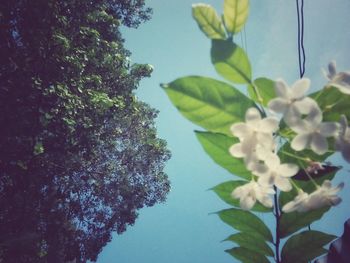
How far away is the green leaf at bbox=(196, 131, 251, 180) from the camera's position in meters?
0.67

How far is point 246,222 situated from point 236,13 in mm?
519

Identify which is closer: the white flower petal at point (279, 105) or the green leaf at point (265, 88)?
the white flower petal at point (279, 105)

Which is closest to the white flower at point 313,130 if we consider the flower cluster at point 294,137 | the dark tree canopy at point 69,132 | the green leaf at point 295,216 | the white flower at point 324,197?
the flower cluster at point 294,137

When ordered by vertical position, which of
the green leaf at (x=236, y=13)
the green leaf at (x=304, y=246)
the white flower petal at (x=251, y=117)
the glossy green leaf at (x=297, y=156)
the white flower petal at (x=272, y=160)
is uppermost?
the green leaf at (x=236, y=13)

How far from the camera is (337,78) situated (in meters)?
0.57

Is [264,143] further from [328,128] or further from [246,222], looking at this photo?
[246,222]

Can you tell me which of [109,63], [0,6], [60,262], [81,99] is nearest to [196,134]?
[81,99]

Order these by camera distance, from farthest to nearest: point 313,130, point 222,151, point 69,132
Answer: point 69,132
point 222,151
point 313,130

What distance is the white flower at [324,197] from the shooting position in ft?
1.85

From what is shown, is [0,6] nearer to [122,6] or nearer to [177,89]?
[122,6]

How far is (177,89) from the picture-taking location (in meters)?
0.61

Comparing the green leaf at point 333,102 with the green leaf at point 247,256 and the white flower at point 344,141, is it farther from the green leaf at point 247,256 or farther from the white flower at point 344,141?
the green leaf at point 247,256

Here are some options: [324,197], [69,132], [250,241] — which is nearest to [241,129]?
[324,197]

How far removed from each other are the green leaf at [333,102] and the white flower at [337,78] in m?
0.03
